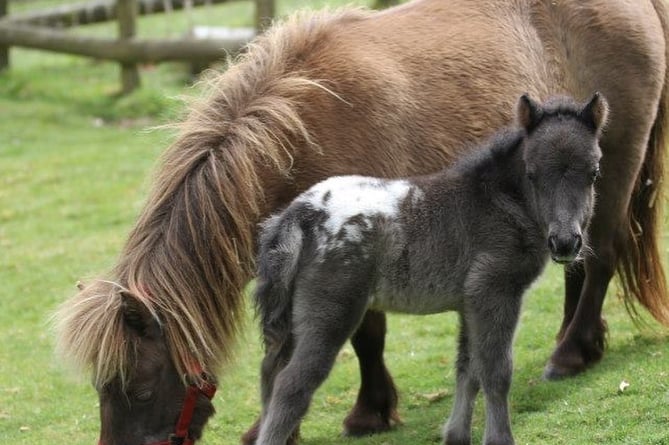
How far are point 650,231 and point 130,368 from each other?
3435mm

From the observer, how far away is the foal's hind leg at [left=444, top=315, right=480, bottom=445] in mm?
5227

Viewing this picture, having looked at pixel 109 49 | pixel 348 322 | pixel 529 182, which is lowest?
pixel 109 49

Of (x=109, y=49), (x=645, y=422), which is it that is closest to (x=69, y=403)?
(x=645, y=422)

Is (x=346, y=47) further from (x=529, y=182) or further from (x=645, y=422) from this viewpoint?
(x=645, y=422)

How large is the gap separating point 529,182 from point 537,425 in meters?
1.37

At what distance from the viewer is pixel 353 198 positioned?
4801mm

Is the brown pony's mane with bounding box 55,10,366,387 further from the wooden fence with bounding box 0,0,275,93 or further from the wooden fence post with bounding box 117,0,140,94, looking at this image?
the wooden fence post with bounding box 117,0,140,94

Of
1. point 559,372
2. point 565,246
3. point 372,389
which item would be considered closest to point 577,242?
point 565,246

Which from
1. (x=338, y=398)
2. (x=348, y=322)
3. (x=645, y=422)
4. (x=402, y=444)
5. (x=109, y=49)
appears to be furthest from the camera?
(x=109, y=49)

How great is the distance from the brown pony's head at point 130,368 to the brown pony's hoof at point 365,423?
4.32 feet

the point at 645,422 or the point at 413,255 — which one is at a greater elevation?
the point at 413,255

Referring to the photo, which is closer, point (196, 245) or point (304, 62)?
point (196, 245)

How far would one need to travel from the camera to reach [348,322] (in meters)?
4.71

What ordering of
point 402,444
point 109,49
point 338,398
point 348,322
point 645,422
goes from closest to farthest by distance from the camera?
point 348,322 < point 645,422 < point 402,444 < point 338,398 < point 109,49
